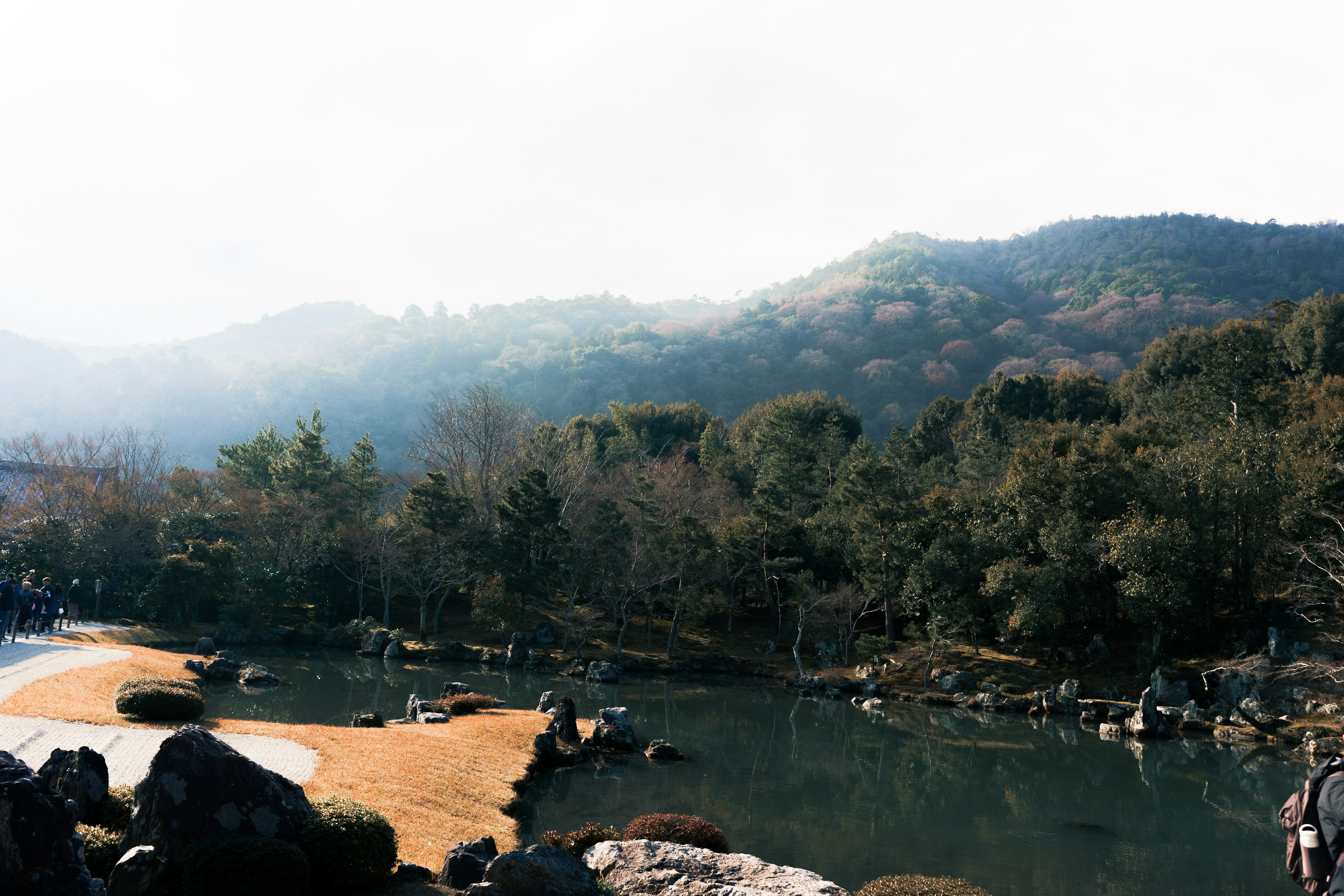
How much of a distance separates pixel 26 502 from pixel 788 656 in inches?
1692

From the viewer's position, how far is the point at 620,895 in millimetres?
10617

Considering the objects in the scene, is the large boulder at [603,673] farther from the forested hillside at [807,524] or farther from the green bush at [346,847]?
the green bush at [346,847]

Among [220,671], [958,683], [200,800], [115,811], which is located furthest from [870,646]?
[200,800]

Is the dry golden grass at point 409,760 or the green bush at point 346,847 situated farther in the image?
the dry golden grass at point 409,760

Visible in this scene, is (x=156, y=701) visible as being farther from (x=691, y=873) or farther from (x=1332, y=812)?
(x=1332, y=812)

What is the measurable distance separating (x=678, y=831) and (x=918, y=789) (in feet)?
37.2

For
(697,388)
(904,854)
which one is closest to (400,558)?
(904,854)

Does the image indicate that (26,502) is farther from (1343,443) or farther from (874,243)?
(874,243)

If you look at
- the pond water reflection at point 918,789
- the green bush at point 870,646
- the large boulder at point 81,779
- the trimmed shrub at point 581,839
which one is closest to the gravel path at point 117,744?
the large boulder at point 81,779

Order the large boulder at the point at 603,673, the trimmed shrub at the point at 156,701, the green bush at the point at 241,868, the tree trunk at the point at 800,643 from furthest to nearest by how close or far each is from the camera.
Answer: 1. the tree trunk at the point at 800,643
2. the large boulder at the point at 603,673
3. the trimmed shrub at the point at 156,701
4. the green bush at the point at 241,868

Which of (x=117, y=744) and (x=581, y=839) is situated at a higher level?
(x=117, y=744)

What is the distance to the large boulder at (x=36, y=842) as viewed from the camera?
19.7 ft

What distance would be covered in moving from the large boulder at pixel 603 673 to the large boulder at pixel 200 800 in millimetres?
29564

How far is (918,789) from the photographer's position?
853 inches
